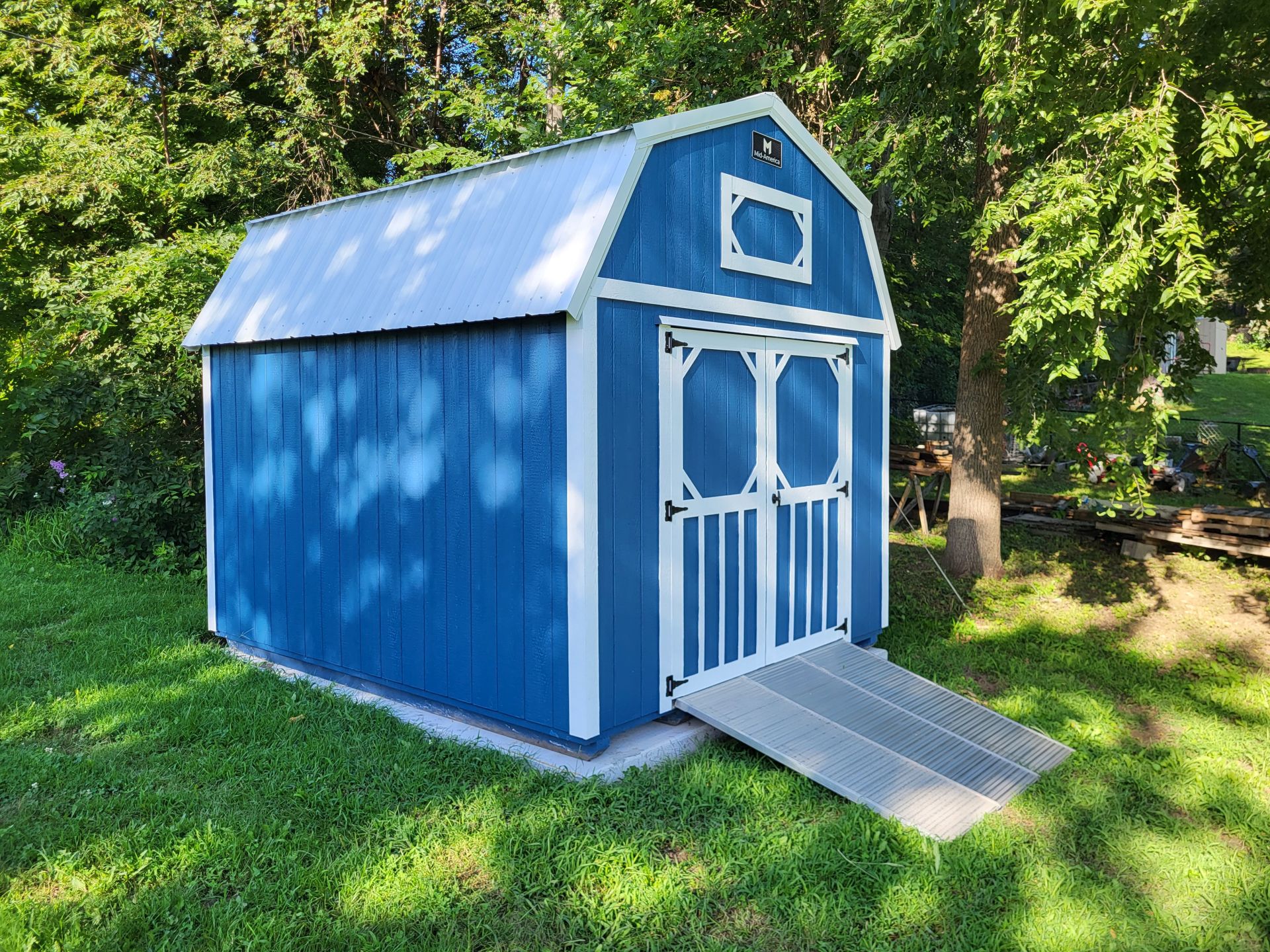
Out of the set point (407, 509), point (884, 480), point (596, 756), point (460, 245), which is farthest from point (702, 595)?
point (460, 245)

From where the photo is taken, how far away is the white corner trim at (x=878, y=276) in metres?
6.35

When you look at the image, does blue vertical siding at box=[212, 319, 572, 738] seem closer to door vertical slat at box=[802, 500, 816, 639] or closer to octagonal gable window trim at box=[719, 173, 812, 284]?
octagonal gable window trim at box=[719, 173, 812, 284]

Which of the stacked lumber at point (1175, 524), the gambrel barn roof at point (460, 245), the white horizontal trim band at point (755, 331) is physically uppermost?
the gambrel barn roof at point (460, 245)

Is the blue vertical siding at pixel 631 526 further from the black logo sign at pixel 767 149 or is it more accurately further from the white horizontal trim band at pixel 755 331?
the black logo sign at pixel 767 149

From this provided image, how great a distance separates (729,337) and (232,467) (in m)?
3.73

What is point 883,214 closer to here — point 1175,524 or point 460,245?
point 1175,524

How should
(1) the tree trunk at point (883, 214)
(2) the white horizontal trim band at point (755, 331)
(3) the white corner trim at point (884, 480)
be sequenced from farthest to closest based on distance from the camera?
1. (1) the tree trunk at point (883, 214)
2. (3) the white corner trim at point (884, 480)
3. (2) the white horizontal trim band at point (755, 331)

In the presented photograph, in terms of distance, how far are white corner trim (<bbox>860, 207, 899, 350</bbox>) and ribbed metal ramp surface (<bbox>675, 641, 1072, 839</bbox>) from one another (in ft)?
7.95

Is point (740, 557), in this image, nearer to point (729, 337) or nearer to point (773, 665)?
point (773, 665)

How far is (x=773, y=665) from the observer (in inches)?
219

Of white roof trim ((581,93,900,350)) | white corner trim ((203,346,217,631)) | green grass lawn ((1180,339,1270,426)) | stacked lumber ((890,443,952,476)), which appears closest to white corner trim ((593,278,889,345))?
white roof trim ((581,93,900,350))

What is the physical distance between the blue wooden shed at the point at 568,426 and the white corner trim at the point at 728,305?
0.02 meters

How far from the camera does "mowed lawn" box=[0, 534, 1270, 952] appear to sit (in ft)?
10.5

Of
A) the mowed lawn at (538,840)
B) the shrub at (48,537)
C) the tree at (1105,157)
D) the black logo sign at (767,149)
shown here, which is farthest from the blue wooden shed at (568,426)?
the shrub at (48,537)
